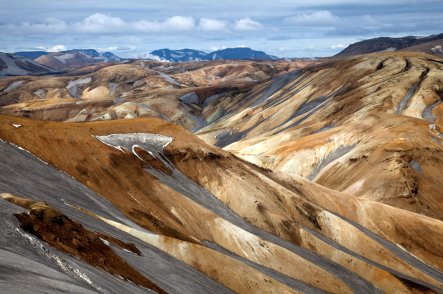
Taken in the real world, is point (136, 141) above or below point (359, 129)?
above

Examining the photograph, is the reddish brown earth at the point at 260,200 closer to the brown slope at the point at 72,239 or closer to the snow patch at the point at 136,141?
the snow patch at the point at 136,141

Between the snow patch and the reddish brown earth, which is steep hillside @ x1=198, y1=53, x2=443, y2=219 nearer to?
the reddish brown earth

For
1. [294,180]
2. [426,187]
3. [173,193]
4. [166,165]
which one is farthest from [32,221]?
[426,187]

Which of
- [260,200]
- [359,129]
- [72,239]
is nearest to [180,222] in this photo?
[260,200]

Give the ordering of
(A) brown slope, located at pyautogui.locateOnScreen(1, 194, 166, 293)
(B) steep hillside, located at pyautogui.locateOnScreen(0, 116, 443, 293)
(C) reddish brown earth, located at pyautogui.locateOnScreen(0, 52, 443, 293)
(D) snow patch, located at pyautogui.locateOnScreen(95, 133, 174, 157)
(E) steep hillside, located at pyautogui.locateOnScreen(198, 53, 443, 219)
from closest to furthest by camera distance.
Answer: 1. (A) brown slope, located at pyautogui.locateOnScreen(1, 194, 166, 293)
2. (B) steep hillside, located at pyautogui.locateOnScreen(0, 116, 443, 293)
3. (C) reddish brown earth, located at pyautogui.locateOnScreen(0, 52, 443, 293)
4. (D) snow patch, located at pyautogui.locateOnScreen(95, 133, 174, 157)
5. (E) steep hillside, located at pyautogui.locateOnScreen(198, 53, 443, 219)

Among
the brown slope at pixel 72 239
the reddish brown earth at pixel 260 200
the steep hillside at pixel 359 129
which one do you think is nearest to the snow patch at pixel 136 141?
the reddish brown earth at pixel 260 200

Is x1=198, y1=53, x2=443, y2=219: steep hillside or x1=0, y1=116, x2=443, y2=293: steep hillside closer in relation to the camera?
x1=0, y1=116, x2=443, y2=293: steep hillside

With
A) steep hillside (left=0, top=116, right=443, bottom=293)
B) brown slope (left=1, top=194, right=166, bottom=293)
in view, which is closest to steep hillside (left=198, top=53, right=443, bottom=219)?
steep hillside (left=0, top=116, right=443, bottom=293)

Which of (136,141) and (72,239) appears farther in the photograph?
(136,141)

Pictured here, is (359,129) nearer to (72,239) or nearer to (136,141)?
(136,141)
